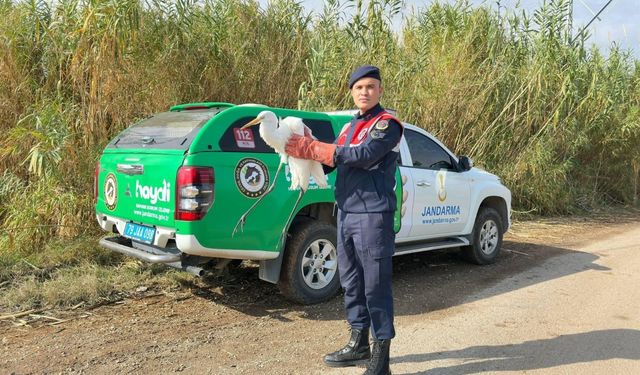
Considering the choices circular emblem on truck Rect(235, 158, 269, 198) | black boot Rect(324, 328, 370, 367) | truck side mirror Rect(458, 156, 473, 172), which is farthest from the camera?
truck side mirror Rect(458, 156, 473, 172)

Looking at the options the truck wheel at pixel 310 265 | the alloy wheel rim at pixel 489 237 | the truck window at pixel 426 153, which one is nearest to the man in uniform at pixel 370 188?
the truck wheel at pixel 310 265

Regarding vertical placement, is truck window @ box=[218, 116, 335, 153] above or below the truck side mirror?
above

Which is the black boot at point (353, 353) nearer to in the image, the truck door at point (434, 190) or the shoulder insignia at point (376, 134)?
the shoulder insignia at point (376, 134)

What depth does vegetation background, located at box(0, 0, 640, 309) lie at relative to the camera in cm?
645

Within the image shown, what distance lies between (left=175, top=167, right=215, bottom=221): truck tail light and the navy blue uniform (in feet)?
3.90

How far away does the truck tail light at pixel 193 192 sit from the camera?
423 cm

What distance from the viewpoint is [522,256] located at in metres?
7.65

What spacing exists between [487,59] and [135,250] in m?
8.83

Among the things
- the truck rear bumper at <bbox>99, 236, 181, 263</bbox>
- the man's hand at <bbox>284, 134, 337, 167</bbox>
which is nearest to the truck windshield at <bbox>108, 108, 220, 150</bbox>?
the truck rear bumper at <bbox>99, 236, 181, 263</bbox>

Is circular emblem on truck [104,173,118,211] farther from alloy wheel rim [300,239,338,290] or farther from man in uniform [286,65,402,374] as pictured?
man in uniform [286,65,402,374]

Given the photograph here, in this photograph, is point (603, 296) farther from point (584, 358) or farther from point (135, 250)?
point (135, 250)

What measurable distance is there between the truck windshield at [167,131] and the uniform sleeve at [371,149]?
5.27ft

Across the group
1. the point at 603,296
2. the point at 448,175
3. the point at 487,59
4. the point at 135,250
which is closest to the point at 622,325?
the point at 603,296

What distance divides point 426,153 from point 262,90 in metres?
3.44
